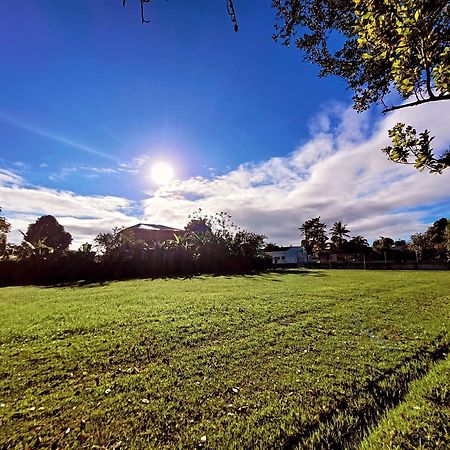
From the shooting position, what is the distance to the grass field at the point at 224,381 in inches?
94.3

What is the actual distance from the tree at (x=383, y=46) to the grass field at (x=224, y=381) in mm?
2732

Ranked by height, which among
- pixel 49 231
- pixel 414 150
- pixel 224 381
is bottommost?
Answer: pixel 224 381

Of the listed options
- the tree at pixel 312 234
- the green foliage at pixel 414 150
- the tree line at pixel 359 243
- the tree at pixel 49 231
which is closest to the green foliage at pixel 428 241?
the tree line at pixel 359 243

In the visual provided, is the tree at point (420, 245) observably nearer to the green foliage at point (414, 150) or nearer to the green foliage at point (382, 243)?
the green foliage at point (382, 243)

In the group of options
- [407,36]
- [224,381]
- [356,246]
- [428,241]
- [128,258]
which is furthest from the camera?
[356,246]

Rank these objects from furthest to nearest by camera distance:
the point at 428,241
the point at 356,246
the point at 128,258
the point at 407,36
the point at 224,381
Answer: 1. the point at 356,246
2. the point at 428,241
3. the point at 128,258
4. the point at 224,381
5. the point at 407,36

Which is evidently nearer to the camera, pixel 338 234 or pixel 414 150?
pixel 414 150

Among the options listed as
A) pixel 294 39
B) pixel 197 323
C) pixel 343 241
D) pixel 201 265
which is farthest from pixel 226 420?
pixel 343 241

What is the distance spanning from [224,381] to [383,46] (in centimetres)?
428

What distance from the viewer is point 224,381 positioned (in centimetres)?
332

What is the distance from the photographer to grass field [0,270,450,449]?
2395mm

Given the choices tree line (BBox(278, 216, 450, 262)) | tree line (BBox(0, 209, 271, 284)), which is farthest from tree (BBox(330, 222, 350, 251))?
tree line (BBox(0, 209, 271, 284))

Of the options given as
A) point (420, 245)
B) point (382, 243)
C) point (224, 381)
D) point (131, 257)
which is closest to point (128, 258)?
point (131, 257)

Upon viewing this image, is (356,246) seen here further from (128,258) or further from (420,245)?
(128,258)
